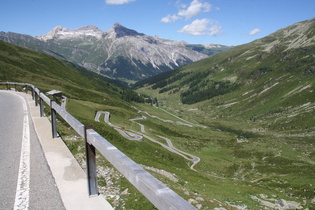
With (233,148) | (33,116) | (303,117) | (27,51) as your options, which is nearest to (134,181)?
(33,116)

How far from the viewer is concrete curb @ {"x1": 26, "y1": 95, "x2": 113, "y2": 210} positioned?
685cm

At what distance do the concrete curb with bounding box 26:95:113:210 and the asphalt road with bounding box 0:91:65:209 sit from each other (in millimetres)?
215

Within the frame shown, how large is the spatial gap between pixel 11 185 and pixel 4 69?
436 ft

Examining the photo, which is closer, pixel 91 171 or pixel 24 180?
pixel 91 171

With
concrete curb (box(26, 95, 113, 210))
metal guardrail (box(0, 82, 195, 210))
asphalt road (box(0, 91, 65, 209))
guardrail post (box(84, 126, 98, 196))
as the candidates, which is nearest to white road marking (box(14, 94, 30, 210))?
asphalt road (box(0, 91, 65, 209))

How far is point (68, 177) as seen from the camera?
879 cm

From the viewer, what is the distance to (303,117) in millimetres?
170750

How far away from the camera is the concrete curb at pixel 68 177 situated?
270 inches

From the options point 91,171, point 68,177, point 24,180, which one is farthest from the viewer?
point 68,177

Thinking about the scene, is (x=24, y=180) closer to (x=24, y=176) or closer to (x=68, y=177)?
(x=24, y=176)

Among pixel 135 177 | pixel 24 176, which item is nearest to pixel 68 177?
pixel 24 176

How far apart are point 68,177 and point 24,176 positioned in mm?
1640

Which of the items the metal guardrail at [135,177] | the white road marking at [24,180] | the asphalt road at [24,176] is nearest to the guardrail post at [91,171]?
the metal guardrail at [135,177]

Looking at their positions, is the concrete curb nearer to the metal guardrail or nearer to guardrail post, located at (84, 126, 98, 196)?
guardrail post, located at (84, 126, 98, 196)
